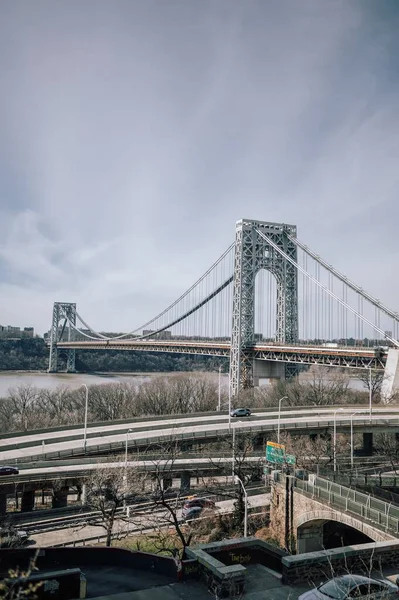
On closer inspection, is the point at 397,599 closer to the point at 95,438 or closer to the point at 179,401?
the point at 95,438

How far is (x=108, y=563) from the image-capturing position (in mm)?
11133

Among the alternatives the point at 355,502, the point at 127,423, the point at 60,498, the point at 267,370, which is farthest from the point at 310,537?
the point at 267,370

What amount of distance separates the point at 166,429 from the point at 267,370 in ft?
87.1

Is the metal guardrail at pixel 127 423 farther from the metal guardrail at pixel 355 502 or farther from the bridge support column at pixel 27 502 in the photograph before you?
the metal guardrail at pixel 355 502

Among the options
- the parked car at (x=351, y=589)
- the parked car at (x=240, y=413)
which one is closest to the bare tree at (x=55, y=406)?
the parked car at (x=240, y=413)

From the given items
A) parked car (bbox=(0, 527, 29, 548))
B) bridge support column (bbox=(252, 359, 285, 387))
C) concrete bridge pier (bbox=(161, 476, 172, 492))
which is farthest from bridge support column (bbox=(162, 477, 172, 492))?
bridge support column (bbox=(252, 359, 285, 387))

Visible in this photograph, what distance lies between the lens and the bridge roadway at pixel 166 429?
31.8 m

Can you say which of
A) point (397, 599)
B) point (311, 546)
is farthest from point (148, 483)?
point (397, 599)

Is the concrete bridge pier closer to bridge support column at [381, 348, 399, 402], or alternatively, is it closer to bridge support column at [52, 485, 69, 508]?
bridge support column at [52, 485, 69, 508]

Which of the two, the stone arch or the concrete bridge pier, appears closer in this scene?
the stone arch

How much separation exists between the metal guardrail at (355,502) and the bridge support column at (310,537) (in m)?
1.37

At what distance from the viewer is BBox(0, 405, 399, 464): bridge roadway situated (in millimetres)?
31828

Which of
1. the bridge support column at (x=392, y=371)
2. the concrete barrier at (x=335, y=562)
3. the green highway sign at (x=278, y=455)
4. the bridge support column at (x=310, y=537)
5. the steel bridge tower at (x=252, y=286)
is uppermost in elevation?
the steel bridge tower at (x=252, y=286)

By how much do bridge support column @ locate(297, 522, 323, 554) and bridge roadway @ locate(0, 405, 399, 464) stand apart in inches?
452
